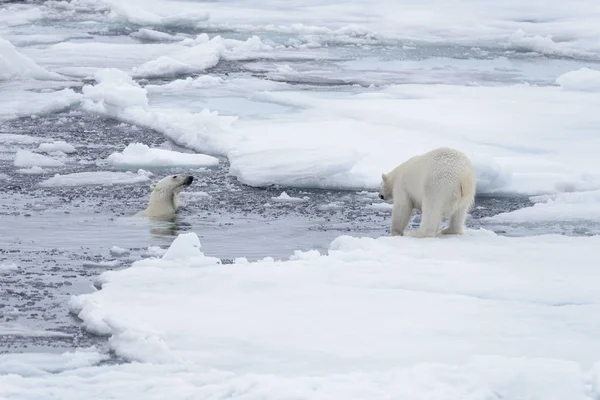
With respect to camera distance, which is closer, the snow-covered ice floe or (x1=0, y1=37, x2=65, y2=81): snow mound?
the snow-covered ice floe

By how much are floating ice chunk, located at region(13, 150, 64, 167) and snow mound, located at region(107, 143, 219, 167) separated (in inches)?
17.0

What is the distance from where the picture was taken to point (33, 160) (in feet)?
28.1

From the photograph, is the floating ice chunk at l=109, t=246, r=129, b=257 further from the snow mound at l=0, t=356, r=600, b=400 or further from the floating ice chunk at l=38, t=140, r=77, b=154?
the floating ice chunk at l=38, t=140, r=77, b=154

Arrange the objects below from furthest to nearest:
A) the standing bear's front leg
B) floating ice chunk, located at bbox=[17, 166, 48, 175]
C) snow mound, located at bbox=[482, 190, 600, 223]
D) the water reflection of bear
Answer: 1. floating ice chunk, located at bbox=[17, 166, 48, 175]
2. snow mound, located at bbox=[482, 190, 600, 223]
3. the water reflection of bear
4. the standing bear's front leg

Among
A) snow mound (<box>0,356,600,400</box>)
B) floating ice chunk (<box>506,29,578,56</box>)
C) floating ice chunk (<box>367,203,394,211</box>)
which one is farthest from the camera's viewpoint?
floating ice chunk (<box>506,29,578,56</box>)

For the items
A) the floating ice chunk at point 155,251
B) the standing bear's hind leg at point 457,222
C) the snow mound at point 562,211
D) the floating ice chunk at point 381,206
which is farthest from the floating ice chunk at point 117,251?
the snow mound at point 562,211

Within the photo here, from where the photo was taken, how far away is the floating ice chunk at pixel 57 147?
9.06 m

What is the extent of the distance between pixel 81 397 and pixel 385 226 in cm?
344

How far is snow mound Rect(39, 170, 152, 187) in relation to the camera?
7.98m

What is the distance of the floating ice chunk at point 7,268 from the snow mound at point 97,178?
229 cm

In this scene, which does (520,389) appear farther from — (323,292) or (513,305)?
(323,292)

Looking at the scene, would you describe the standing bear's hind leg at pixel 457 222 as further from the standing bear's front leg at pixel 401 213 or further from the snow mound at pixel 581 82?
the snow mound at pixel 581 82

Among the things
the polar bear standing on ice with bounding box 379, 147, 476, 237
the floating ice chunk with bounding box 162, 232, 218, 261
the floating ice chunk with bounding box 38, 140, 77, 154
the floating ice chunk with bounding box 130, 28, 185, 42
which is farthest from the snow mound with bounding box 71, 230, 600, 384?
the floating ice chunk with bounding box 130, 28, 185, 42

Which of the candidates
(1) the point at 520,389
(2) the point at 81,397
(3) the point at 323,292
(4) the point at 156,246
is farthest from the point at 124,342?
(4) the point at 156,246
